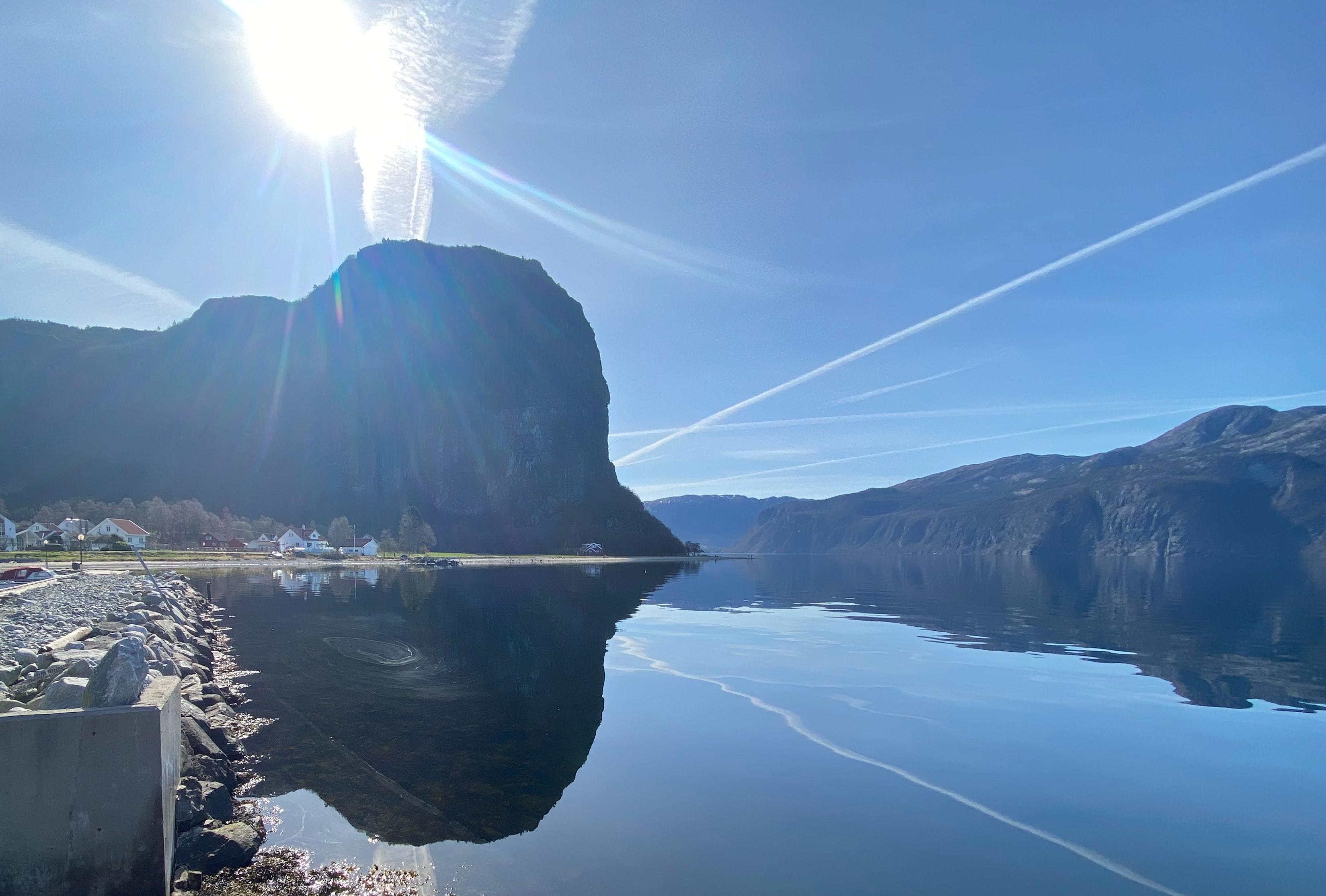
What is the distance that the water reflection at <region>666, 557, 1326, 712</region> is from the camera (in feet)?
97.8

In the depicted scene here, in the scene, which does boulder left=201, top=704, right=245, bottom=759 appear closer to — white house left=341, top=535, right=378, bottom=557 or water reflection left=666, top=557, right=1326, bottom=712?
water reflection left=666, top=557, right=1326, bottom=712

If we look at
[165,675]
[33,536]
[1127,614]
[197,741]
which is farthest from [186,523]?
[1127,614]

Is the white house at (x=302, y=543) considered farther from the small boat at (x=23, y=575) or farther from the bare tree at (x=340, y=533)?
the small boat at (x=23, y=575)

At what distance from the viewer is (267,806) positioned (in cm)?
1399

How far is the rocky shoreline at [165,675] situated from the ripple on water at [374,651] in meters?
4.53

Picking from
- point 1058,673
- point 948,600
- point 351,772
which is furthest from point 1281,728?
point 948,600

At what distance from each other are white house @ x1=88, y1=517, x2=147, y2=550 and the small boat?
83.6 meters

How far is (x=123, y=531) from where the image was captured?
391ft

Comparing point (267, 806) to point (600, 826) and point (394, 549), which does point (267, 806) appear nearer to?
point (600, 826)

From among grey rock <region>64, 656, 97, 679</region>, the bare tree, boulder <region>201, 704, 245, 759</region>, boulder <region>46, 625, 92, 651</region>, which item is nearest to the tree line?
the bare tree

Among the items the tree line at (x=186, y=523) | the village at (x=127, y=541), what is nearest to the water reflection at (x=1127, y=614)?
the village at (x=127, y=541)

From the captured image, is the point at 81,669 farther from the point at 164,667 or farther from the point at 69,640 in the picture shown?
the point at 69,640

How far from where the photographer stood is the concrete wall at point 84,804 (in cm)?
933

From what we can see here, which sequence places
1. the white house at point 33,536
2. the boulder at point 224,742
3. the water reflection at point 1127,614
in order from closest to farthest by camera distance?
the boulder at point 224,742
the water reflection at point 1127,614
the white house at point 33,536
